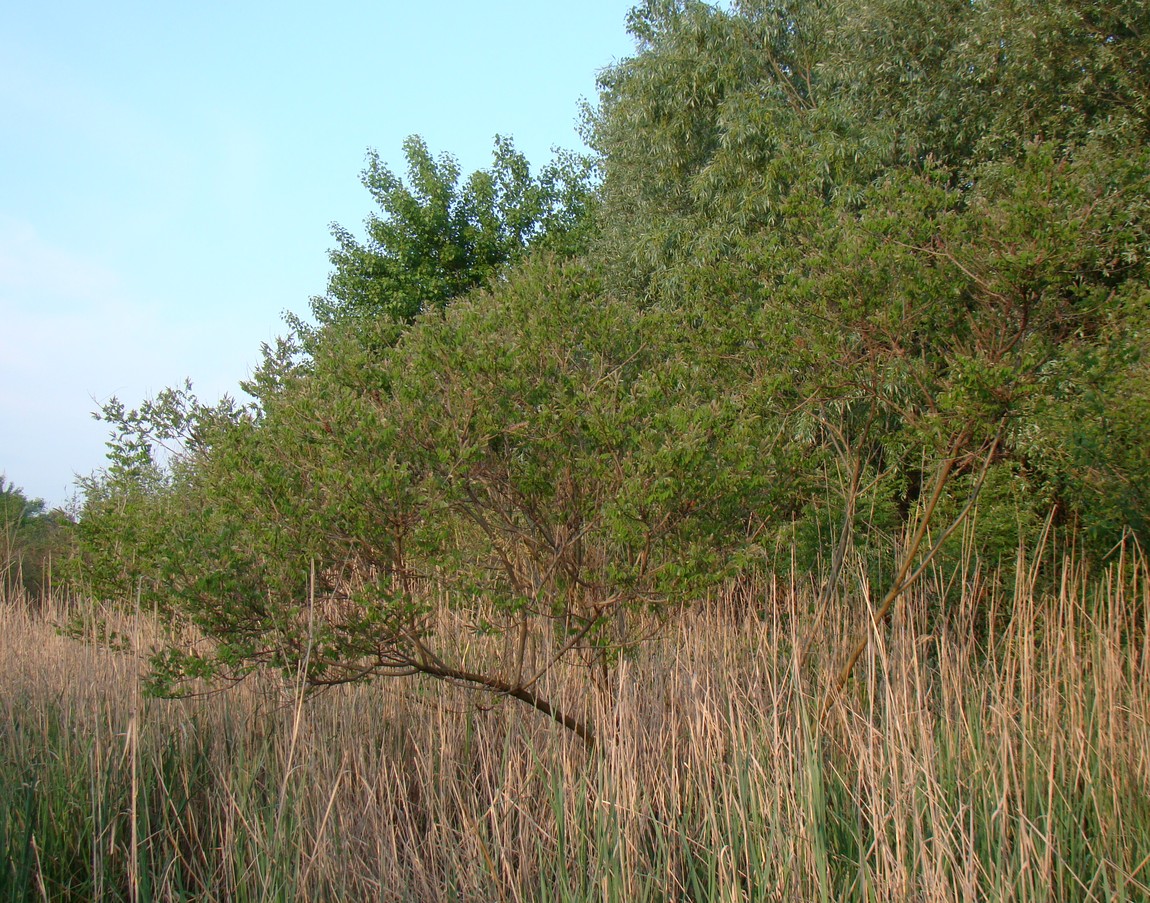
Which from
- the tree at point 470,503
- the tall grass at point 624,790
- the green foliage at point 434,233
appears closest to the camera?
the tall grass at point 624,790

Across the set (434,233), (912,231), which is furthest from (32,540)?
(912,231)

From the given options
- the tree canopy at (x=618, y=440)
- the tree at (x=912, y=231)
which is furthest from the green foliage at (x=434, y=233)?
the tree canopy at (x=618, y=440)

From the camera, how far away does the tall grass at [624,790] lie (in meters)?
2.99

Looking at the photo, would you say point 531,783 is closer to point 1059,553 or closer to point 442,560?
point 442,560

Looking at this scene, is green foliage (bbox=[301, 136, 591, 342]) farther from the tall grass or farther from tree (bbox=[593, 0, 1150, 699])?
the tall grass

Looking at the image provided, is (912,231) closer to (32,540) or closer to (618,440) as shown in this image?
(618,440)

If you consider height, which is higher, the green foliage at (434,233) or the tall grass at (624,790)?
the green foliage at (434,233)

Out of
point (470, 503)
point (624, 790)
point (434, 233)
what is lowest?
point (624, 790)

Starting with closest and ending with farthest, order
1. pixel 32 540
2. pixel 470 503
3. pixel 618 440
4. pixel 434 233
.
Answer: pixel 618 440 < pixel 470 503 < pixel 32 540 < pixel 434 233

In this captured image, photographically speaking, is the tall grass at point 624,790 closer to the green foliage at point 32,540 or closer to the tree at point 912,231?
the tree at point 912,231

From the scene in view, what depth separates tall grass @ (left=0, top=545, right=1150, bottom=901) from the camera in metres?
2.99

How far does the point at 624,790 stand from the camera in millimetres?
3469

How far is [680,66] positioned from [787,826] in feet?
36.2

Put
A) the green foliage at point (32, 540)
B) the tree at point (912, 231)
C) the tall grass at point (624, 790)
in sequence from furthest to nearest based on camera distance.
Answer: the green foliage at point (32, 540) → the tree at point (912, 231) → the tall grass at point (624, 790)
